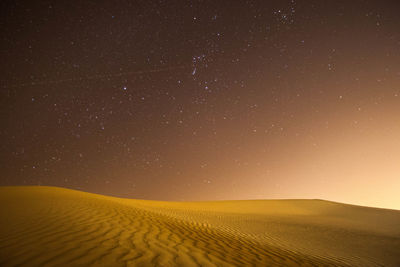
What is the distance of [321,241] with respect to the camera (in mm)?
7871

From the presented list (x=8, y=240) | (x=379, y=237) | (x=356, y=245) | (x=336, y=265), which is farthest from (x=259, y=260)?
(x=379, y=237)

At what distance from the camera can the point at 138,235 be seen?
425cm

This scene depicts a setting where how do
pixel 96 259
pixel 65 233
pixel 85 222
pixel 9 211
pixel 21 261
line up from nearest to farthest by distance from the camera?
pixel 21 261
pixel 96 259
pixel 65 233
pixel 85 222
pixel 9 211

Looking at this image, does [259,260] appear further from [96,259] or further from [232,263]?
[96,259]

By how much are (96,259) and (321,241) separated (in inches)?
315

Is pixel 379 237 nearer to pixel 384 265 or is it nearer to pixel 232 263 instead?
pixel 384 265

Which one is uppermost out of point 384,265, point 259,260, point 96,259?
point 96,259

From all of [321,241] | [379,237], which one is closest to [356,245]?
[321,241]

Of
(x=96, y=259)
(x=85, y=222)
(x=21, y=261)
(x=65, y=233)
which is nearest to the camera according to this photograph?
(x=21, y=261)

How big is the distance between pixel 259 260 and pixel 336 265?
233 centimetres

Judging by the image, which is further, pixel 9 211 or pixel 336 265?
Answer: pixel 9 211

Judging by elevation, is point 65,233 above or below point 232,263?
above

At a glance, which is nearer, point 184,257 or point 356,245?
point 184,257

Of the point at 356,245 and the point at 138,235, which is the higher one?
the point at 138,235
